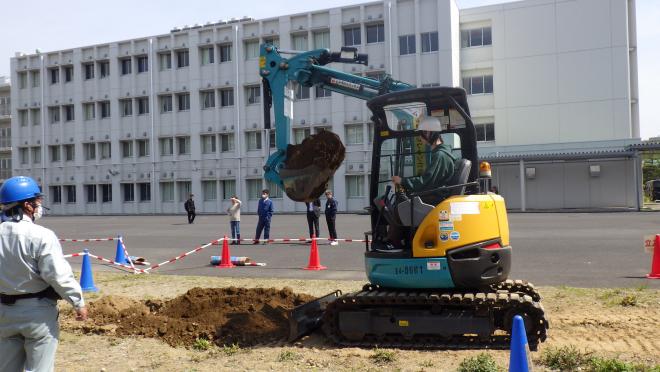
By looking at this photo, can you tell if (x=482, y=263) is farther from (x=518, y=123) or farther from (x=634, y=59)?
(x=634, y=59)

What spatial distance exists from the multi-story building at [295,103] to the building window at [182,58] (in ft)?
0.94

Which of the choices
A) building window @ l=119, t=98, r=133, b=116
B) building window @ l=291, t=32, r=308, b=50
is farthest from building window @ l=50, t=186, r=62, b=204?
building window @ l=291, t=32, r=308, b=50

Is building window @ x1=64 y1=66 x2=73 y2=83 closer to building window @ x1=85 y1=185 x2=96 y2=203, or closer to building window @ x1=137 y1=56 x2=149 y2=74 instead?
building window @ x1=137 y1=56 x2=149 y2=74

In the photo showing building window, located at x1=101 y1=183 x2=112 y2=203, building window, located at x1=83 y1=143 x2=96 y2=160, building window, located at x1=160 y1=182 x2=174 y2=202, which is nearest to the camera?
building window, located at x1=160 y1=182 x2=174 y2=202

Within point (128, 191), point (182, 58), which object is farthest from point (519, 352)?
point (128, 191)

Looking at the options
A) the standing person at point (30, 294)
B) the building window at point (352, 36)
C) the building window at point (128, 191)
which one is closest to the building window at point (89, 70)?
the building window at point (128, 191)

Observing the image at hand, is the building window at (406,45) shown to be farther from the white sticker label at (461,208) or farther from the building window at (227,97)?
the white sticker label at (461,208)

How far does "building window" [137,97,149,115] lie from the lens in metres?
52.7

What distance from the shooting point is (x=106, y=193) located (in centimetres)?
5462

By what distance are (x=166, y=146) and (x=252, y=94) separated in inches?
373

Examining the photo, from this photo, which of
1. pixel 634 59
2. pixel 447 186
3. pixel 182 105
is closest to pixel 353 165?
pixel 182 105

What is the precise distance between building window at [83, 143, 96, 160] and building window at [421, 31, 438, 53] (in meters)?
31.4

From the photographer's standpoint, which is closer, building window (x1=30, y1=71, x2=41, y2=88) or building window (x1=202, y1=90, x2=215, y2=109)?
building window (x1=202, y1=90, x2=215, y2=109)

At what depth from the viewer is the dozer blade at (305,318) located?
291 inches
